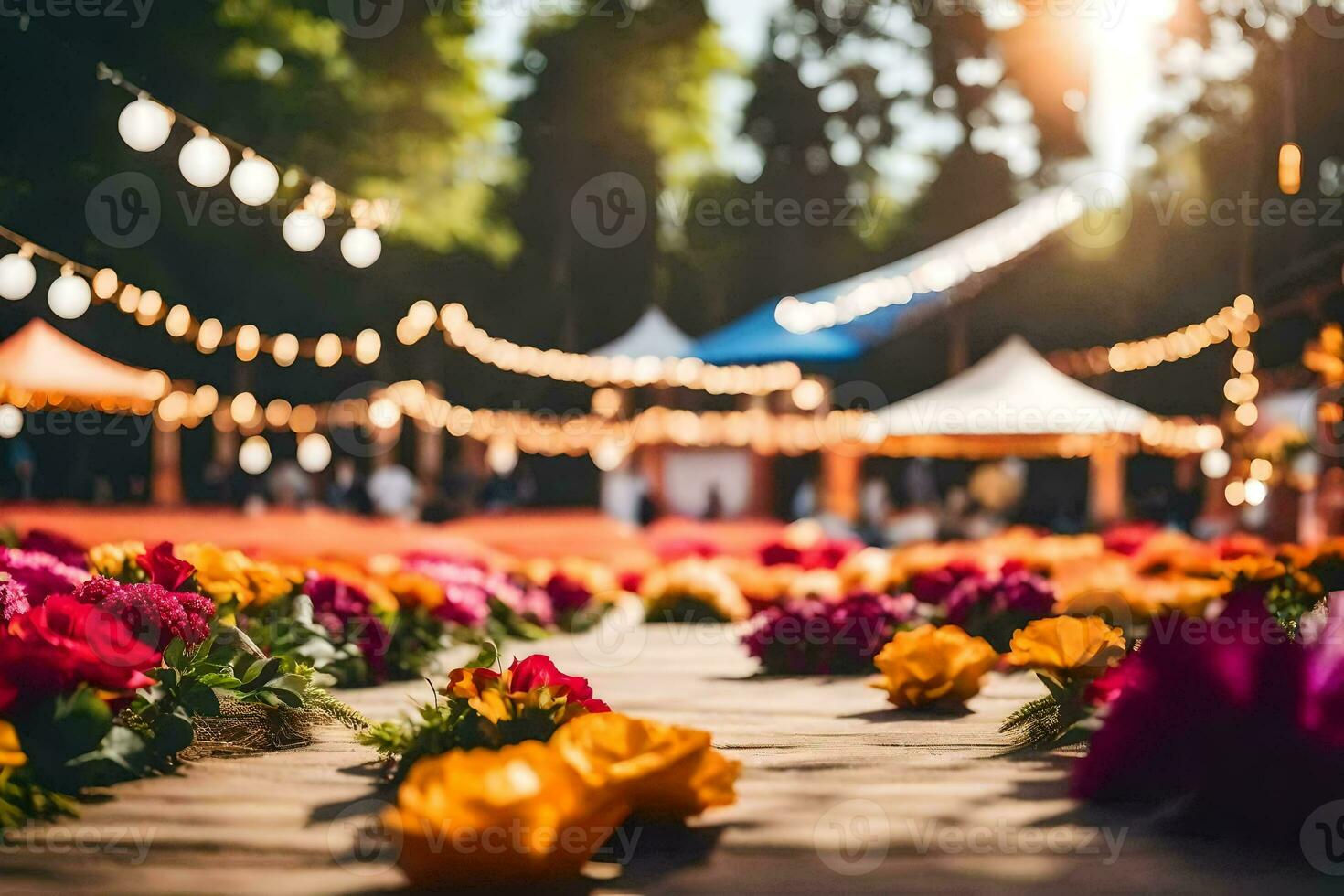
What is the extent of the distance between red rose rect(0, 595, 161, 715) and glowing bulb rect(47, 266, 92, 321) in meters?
6.75

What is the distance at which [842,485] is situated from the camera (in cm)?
1911

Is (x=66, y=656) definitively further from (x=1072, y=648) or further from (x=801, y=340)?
(x=801, y=340)

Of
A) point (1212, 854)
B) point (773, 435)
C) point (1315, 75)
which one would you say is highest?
point (1315, 75)

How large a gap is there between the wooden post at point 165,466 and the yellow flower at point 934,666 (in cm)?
2042

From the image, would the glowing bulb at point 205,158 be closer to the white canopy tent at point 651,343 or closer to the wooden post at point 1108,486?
the wooden post at point 1108,486

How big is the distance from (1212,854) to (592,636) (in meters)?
4.25

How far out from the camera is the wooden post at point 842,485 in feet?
62.6

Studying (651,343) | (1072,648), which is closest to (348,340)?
(651,343)

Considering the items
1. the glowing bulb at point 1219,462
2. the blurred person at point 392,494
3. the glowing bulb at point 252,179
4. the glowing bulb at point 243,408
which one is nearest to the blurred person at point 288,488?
the blurred person at point 392,494

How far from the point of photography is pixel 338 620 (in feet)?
13.9

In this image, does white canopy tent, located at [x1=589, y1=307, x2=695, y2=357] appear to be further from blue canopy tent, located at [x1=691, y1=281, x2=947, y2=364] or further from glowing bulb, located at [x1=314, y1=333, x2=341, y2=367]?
glowing bulb, located at [x1=314, y1=333, x2=341, y2=367]

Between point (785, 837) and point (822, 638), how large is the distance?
2.53 m

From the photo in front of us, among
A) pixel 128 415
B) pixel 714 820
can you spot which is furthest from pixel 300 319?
pixel 714 820

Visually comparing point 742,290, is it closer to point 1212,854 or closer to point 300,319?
point 300,319
